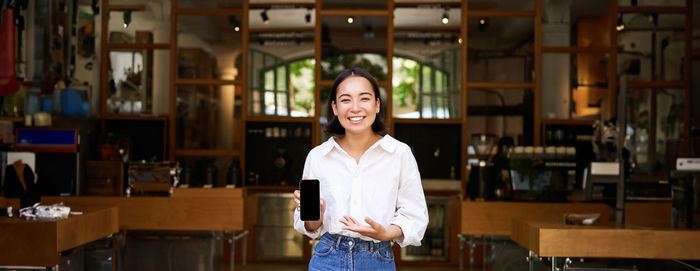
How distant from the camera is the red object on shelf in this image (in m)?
5.34

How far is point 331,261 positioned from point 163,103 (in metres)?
5.58

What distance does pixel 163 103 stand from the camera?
7309mm

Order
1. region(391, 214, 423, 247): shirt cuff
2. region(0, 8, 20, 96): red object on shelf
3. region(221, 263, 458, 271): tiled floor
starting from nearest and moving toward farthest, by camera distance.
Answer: region(391, 214, 423, 247): shirt cuff < region(0, 8, 20, 96): red object on shelf < region(221, 263, 458, 271): tiled floor

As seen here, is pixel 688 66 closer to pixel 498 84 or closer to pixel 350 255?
pixel 498 84

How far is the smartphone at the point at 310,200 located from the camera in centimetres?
200

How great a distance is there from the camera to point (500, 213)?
5789 millimetres

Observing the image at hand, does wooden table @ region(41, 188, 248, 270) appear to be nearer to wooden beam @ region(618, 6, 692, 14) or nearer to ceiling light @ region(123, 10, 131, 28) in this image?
ceiling light @ region(123, 10, 131, 28)

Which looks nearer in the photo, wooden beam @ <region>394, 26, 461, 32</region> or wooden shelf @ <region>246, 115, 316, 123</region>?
wooden beam @ <region>394, 26, 461, 32</region>

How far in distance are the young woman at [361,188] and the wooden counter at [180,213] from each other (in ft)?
12.8

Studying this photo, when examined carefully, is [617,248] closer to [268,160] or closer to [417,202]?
[417,202]

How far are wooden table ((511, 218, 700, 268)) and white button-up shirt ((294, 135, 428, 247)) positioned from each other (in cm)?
207

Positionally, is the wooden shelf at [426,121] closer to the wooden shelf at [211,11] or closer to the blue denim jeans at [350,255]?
the wooden shelf at [211,11]

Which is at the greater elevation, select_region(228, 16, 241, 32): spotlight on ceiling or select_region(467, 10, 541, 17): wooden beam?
select_region(467, 10, 541, 17): wooden beam

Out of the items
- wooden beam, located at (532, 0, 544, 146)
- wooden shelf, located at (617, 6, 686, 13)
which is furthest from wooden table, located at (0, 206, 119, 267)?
wooden shelf, located at (617, 6, 686, 13)
